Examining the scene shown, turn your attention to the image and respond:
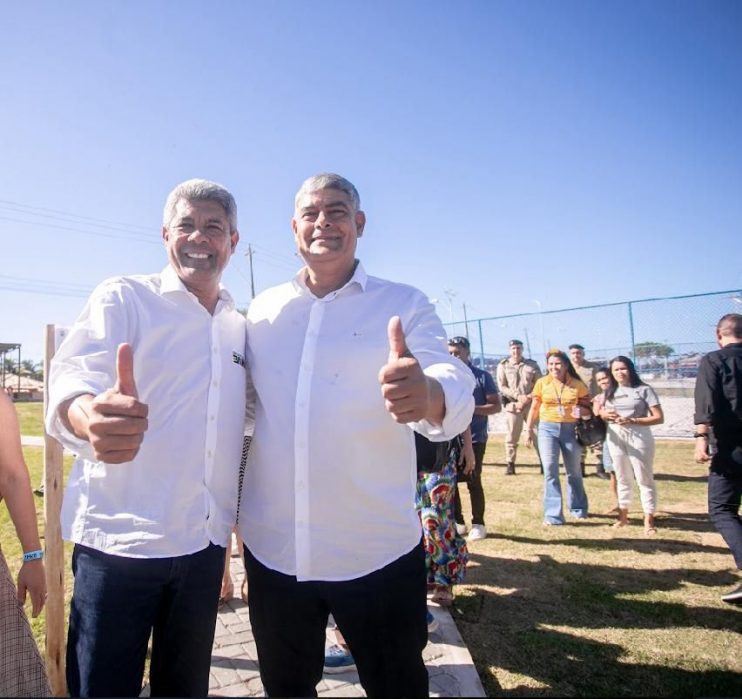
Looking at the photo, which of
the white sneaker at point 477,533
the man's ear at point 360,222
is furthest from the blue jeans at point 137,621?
the white sneaker at point 477,533

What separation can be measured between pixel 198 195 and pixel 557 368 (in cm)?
547

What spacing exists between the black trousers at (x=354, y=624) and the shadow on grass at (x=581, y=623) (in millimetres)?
1546

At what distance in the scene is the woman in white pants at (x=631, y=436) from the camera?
5820 millimetres

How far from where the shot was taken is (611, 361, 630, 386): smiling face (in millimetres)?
6301

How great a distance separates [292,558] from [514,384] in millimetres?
8236

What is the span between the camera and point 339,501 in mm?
1784

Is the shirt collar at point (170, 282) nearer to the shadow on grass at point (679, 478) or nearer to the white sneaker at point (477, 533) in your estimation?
the white sneaker at point (477, 533)

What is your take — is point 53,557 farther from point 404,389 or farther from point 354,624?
point 404,389

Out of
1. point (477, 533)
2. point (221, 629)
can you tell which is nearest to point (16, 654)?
point (221, 629)

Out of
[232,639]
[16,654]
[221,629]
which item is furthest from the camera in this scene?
[221,629]

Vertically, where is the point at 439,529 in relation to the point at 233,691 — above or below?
above

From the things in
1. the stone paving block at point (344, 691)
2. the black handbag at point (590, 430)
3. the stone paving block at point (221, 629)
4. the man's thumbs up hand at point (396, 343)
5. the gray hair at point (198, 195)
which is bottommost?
the stone paving block at point (344, 691)

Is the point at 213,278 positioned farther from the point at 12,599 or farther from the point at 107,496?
the point at 12,599

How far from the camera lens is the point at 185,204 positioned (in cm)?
206
